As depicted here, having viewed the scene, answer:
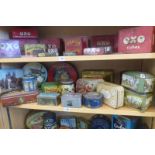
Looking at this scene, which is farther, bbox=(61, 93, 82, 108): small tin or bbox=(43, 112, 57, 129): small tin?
bbox=(43, 112, 57, 129): small tin

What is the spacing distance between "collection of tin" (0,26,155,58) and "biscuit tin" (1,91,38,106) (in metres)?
0.24

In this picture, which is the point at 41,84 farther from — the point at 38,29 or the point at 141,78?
the point at 141,78

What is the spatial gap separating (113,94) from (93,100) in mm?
121

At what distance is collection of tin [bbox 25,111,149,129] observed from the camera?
3.53 ft

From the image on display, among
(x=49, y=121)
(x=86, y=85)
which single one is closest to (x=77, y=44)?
(x=86, y=85)

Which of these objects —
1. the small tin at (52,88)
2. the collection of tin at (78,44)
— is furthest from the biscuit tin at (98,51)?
the small tin at (52,88)

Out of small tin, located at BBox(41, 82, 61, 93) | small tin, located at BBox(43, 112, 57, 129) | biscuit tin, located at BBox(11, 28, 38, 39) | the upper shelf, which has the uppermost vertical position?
biscuit tin, located at BBox(11, 28, 38, 39)

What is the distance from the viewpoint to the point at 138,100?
2.95 ft

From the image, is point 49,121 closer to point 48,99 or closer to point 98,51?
point 48,99

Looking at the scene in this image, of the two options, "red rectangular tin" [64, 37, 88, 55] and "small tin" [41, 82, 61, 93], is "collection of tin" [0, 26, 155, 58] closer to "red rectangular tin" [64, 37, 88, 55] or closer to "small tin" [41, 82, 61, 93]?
"red rectangular tin" [64, 37, 88, 55]

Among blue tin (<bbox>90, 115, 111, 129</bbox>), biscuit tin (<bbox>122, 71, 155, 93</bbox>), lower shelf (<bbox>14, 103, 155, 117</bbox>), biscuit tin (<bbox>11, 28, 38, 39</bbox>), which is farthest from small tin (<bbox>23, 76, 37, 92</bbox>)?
biscuit tin (<bbox>122, 71, 155, 93</bbox>)
